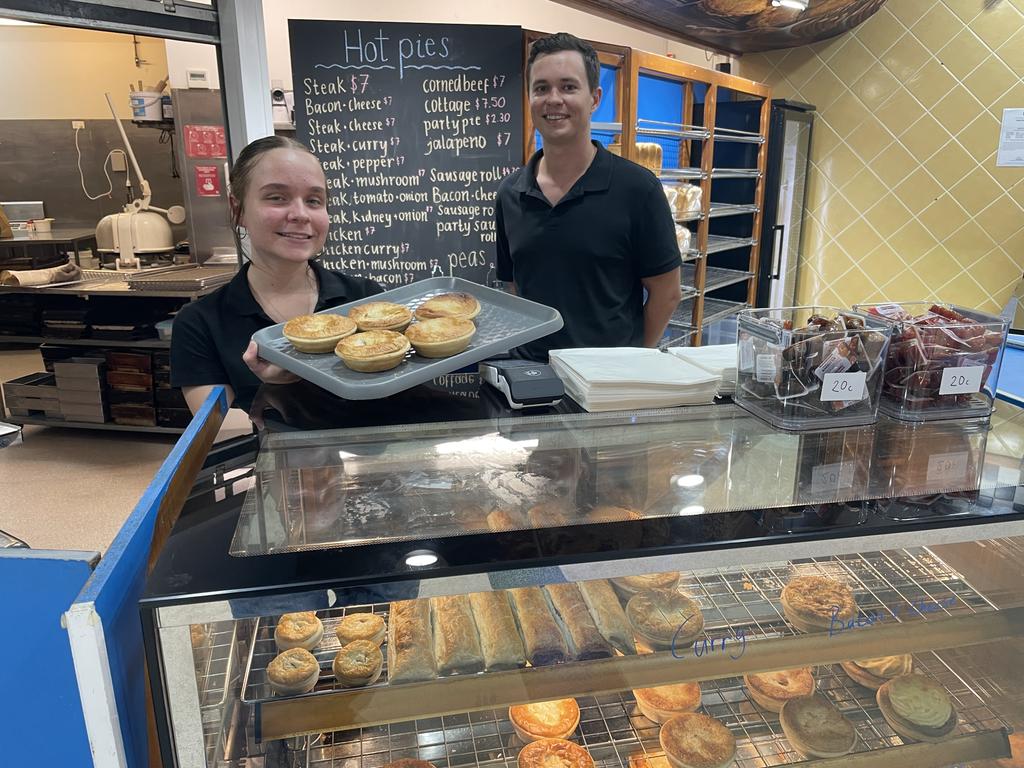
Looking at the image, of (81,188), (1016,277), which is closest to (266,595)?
(1016,277)

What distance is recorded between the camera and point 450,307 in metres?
1.33

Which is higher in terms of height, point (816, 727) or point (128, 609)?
point (128, 609)

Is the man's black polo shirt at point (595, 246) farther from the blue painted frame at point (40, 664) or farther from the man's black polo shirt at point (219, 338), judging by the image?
the blue painted frame at point (40, 664)

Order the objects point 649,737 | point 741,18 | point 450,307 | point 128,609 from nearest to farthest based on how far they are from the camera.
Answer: point 128,609 → point 649,737 → point 450,307 → point 741,18

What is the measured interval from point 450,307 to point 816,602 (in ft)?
2.61

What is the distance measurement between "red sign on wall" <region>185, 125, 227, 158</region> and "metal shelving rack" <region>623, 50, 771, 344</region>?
283 centimetres

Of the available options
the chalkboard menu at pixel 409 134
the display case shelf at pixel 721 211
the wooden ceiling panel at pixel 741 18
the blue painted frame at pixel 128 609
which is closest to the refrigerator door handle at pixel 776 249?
the display case shelf at pixel 721 211

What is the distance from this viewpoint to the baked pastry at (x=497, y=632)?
0.96 metres

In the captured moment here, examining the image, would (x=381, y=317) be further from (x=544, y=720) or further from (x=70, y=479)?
(x=70, y=479)

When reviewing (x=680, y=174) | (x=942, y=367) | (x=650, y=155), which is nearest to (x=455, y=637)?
(x=942, y=367)

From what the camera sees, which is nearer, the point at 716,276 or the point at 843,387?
the point at 843,387

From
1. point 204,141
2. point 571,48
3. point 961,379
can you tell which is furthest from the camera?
point 204,141

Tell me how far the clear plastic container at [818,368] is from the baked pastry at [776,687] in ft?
1.33

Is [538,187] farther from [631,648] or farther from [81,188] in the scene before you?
[81,188]
